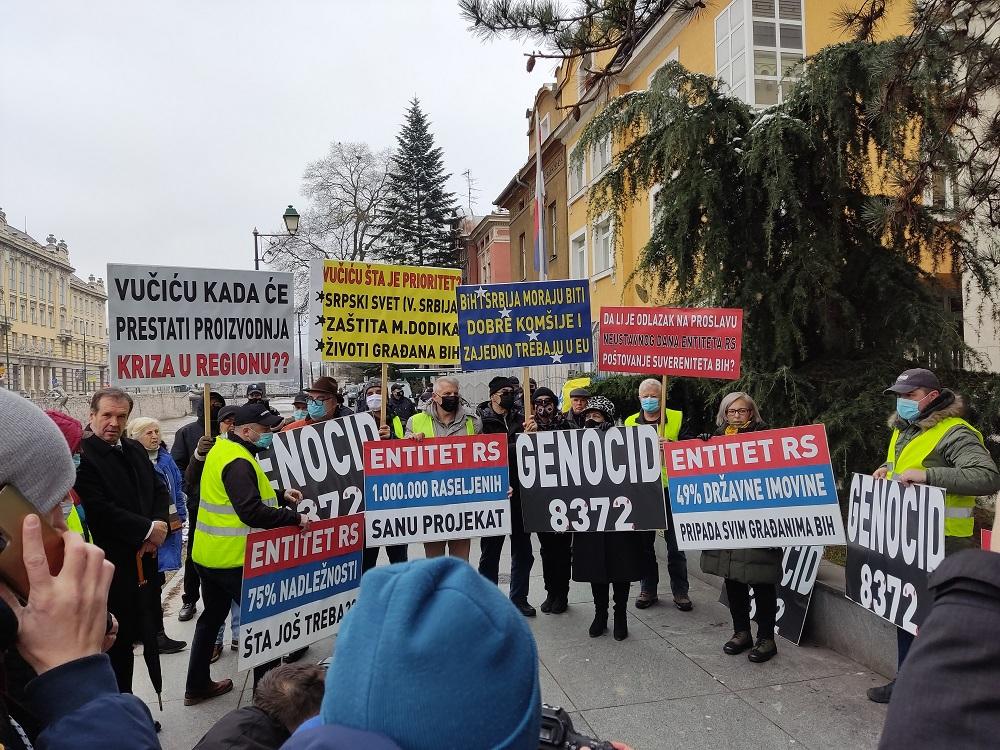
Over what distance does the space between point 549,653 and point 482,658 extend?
14.7 ft

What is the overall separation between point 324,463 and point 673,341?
10.4 ft

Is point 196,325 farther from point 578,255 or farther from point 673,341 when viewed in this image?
point 578,255

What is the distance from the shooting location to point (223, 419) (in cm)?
560

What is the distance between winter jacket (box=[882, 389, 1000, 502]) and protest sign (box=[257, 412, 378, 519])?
12.3ft

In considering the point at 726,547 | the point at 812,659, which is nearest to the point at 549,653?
the point at 726,547

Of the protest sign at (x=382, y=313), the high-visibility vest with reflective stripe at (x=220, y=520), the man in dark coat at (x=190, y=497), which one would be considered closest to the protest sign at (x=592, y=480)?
the protest sign at (x=382, y=313)

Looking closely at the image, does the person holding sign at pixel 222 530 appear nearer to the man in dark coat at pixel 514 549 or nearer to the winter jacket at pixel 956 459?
the man in dark coat at pixel 514 549

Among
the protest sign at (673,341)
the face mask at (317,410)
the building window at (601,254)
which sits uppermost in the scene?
the building window at (601,254)

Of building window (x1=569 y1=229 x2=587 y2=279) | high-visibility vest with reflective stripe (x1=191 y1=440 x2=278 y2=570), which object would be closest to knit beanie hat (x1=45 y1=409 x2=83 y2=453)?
high-visibility vest with reflective stripe (x1=191 y1=440 x2=278 y2=570)

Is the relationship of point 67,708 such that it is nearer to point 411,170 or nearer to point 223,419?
point 223,419

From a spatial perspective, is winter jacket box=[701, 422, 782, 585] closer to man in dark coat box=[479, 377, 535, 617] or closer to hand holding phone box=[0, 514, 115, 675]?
man in dark coat box=[479, 377, 535, 617]

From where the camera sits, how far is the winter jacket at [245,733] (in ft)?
7.39

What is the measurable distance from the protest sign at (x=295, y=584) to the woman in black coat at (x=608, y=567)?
1790 mm

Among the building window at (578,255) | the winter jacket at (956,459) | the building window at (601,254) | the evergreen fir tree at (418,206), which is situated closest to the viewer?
the winter jacket at (956,459)
